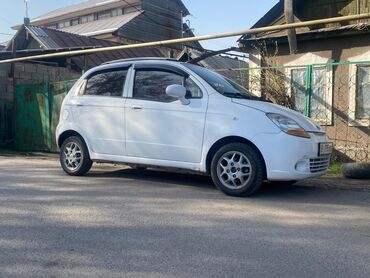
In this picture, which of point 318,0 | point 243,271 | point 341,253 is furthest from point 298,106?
point 243,271

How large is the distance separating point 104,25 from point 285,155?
99.1 feet

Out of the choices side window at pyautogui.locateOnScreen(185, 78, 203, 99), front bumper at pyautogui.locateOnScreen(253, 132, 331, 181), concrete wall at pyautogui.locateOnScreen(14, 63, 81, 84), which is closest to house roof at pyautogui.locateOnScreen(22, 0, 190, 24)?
concrete wall at pyautogui.locateOnScreen(14, 63, 81, 84)

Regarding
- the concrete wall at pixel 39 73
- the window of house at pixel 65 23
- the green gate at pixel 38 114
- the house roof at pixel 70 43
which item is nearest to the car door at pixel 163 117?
the green gate at pixel 38 114

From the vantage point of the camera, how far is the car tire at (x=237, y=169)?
19.9 feet

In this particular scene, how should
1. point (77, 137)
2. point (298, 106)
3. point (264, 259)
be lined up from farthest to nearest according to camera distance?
1. point (298, 106)
2. point (77, 137)
3. point (264, 259)

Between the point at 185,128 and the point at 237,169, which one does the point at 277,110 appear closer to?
the point at 237,169

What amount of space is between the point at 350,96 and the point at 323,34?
5.05 ft

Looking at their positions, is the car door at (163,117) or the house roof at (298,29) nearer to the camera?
the car door at (163,117)

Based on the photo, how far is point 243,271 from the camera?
356 cm

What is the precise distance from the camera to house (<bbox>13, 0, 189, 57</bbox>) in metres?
32.9

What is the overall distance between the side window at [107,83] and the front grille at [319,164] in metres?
3.13

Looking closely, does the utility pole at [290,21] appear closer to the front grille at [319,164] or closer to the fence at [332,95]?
the fence at [332,95]

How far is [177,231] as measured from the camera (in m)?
4.64

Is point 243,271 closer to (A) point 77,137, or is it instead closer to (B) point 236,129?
(B) point 236,129
